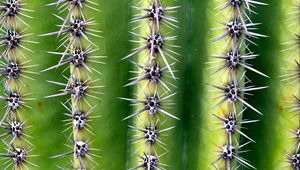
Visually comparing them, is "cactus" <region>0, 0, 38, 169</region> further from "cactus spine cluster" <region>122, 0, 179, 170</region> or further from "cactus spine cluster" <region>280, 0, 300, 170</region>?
"cactus spine cluster" <region>280, 0, 300, 170</region>

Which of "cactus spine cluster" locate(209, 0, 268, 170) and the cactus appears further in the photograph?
the cactus

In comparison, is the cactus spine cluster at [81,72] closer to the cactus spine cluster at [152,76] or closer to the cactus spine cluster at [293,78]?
the cactus spine cluster at [152,76]

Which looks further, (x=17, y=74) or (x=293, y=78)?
(x=17, y=74)

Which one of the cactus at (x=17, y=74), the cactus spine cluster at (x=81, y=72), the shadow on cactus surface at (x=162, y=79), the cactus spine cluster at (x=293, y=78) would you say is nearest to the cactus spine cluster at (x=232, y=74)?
the shadow on cactus surface at (x=162, y=79)

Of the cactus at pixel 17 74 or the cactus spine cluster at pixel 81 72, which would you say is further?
the cactus at pixel 17 74

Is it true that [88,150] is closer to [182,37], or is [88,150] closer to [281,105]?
[182,37]

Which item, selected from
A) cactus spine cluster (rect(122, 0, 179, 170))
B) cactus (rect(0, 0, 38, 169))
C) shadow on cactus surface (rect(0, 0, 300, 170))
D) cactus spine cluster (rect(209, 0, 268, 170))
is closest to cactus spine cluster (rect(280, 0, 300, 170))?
shadow on cactus surface (rect(0, 0, 300, 170))

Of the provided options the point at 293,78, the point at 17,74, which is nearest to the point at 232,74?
the point at 293,78

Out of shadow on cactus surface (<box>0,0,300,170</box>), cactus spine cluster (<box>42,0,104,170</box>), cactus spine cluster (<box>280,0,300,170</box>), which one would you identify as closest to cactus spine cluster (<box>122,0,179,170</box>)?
shadow on cactus surface (<box>0,0,300,170</box>)

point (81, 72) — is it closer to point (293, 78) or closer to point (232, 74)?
point (232, 74)
